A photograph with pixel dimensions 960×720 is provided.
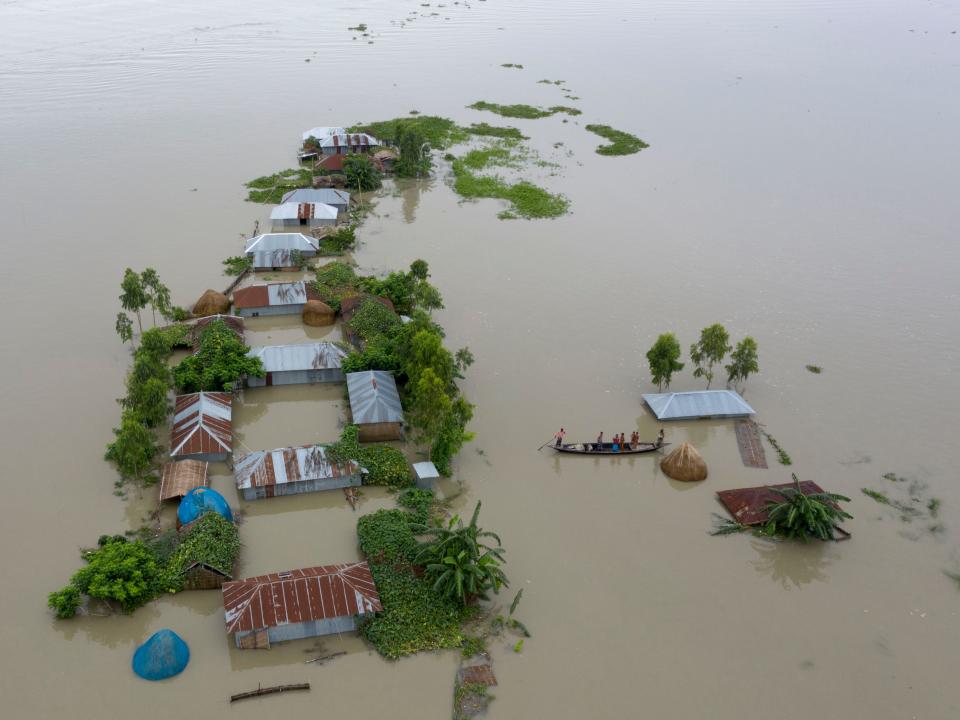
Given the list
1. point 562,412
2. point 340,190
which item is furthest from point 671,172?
point 562,412

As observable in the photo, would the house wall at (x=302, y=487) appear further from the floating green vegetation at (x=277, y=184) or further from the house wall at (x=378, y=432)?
the floating green vegetation at (x=277, y=184)

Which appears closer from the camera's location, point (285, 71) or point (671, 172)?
point (671, 172)

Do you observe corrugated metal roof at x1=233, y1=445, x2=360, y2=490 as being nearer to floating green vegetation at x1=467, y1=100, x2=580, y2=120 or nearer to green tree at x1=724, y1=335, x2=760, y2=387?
green tree at x1=724, y1=335, x2=760, y2=387

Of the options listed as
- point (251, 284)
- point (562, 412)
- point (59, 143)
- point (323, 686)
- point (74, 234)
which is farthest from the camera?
point (59, 143)

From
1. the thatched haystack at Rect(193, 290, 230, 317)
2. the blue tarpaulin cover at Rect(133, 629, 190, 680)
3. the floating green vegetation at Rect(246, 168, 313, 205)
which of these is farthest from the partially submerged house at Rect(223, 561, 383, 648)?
the floating green vegetation at Rect(246, 168, 313, 205)

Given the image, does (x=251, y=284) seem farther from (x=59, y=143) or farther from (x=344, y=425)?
(x=59, y=143)

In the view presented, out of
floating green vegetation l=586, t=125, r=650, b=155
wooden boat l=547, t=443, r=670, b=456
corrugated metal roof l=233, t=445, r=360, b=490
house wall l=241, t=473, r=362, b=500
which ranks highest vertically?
corrugated metal roof l=233, t=445, r=360, b=490
